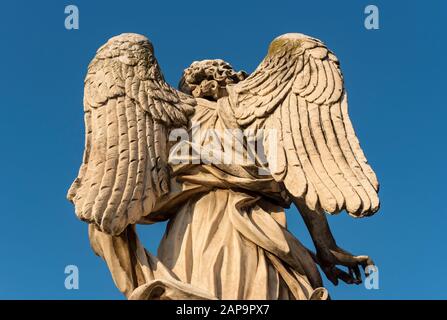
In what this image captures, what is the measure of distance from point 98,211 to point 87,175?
434 mm

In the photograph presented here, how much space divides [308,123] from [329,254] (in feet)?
4.10

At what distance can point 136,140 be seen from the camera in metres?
11.4

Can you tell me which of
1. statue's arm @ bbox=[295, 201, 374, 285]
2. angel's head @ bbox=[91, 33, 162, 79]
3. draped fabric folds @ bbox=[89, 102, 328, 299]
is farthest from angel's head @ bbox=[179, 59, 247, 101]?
statue's arm @ bbox=[295, 201, 374, 285]

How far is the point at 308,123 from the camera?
11539 mm

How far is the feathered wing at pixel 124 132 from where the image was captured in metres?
11.1

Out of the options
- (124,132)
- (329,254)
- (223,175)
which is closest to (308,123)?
(223,175)

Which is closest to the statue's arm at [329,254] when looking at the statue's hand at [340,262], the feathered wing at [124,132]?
the statue's hand at [340,262]

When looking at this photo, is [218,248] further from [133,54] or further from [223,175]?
[133,54]

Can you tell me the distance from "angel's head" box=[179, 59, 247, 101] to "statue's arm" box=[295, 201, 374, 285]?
1.33 m

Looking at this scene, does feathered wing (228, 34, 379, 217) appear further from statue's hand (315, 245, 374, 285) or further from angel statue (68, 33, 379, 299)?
statue's hand (315, 245, 374, 285)
